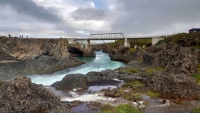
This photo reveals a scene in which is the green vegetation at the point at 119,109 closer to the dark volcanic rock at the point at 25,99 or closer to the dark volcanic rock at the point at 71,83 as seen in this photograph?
the dark volcanic rock at the point at 25,99

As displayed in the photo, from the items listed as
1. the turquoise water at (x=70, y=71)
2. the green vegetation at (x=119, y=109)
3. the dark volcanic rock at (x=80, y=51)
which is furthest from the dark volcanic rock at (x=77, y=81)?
the dark volcanic rock at (x=80, y=51)

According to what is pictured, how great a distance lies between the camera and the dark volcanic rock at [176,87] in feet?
110

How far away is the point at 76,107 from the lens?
28.4 metres

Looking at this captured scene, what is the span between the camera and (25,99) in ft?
67.8

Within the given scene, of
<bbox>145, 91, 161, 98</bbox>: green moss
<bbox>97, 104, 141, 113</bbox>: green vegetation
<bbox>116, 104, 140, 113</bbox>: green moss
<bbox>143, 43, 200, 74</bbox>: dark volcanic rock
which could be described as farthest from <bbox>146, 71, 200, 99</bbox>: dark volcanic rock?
<bbox>143, 43, 200, 74</bbox>: dark volcanic rock

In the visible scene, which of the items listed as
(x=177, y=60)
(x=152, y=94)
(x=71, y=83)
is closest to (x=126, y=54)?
(x=177, y=60)

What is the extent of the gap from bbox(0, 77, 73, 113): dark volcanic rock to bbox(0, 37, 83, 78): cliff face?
1230 inches

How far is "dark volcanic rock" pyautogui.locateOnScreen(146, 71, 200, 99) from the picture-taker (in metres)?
33.7

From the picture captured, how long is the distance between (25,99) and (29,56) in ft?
185

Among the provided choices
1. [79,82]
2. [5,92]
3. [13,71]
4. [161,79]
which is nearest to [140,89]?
[161,79]

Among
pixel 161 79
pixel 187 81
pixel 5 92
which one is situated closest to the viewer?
pixel 5 92

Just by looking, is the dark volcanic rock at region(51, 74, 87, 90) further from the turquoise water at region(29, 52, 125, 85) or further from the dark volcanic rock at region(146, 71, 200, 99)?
Answer: the dark volcanic rock at region(146, 71, 200, 99)

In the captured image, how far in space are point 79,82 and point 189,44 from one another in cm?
5263

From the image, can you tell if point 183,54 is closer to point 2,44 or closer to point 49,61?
point 49,61
